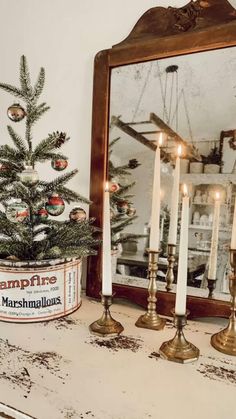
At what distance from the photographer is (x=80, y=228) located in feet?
2.96

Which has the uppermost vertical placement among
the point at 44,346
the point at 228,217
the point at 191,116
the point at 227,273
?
the point at 191,116

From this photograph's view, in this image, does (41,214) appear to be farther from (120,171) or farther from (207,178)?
(207,178)

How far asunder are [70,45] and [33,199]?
584 millimetres

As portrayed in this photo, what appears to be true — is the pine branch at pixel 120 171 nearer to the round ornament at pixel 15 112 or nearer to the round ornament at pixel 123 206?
the round ornament at pixel 123 206

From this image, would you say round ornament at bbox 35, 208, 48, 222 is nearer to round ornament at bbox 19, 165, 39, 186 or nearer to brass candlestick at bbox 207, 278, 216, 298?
round ornament at bbox 19, 165, 39, 186

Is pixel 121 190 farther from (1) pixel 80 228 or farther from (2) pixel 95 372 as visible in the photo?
(2) pixel 95 372

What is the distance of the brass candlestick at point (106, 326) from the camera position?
759 mm

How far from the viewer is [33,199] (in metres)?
0.88

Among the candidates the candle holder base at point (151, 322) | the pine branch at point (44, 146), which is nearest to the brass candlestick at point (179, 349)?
the candle holder base at point (151, 322)

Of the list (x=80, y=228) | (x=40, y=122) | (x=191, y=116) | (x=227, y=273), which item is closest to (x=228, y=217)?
(x=227, y=273)

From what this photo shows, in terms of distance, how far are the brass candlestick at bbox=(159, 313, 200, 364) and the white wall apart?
0.58 meters

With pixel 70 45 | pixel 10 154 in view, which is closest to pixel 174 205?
pixel 10 154

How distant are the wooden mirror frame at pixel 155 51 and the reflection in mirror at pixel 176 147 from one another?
0.07ft

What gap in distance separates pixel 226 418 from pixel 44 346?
1.27 ft
